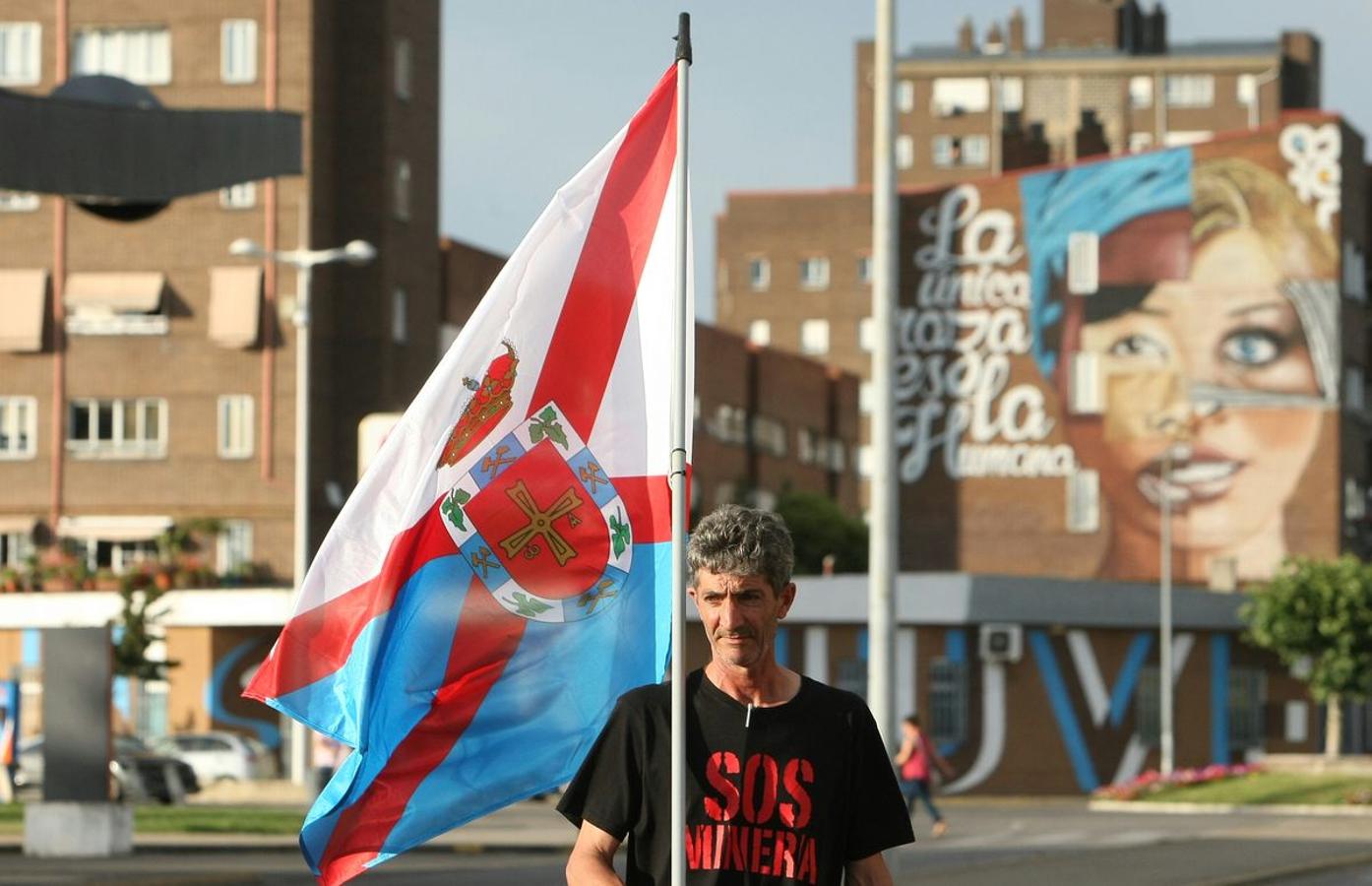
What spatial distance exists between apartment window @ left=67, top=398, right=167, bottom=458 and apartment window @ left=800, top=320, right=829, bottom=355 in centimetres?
4631

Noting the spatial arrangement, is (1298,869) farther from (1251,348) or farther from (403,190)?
(1251,348)

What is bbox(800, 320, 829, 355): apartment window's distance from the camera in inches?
4481

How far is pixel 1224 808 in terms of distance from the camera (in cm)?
4338

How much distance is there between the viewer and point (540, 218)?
23.0 feet

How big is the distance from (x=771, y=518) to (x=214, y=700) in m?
60.6

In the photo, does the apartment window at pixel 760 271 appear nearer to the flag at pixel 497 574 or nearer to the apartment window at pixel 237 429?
the apartment window at pixel 237 429

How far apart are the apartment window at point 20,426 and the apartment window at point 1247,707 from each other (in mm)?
31795

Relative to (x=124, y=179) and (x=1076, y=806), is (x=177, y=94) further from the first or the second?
(x=124, y=179)

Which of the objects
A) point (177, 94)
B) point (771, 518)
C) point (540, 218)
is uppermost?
point (177, 94)

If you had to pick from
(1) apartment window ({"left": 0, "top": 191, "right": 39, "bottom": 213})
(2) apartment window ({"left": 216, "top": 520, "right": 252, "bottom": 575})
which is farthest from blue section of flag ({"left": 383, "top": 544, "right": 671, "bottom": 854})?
(1) apartment window ({"left": 0, "top": 191, "right": 39, "bottom": 213})

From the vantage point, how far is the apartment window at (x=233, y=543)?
7038 cm

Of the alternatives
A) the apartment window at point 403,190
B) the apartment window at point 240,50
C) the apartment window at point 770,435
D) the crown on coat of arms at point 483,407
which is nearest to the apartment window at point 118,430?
the apartment window at point 403,190

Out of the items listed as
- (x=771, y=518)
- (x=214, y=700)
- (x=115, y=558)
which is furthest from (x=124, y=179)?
(x=115, y=558)

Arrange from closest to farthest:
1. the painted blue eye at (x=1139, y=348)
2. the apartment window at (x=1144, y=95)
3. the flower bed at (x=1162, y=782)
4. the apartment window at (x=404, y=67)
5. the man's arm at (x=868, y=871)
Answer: the man's arm at (x=868, y=871) < the flower bed at (x=1162, y=782) < the apartment window at (x=404, y=67) < the painted blue eye at (x=1139, y=348) < the apartment window at (x=1144, y=95)
